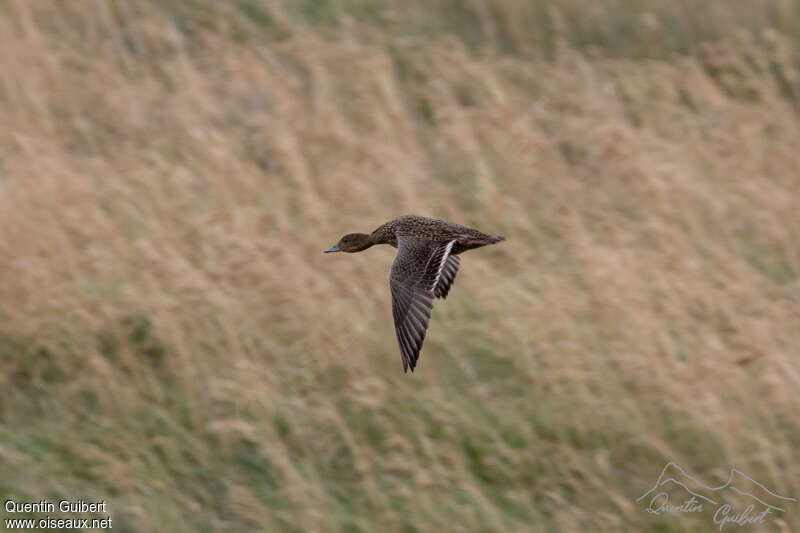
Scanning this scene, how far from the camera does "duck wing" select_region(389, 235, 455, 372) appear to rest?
4.17 m

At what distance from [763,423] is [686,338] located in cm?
55

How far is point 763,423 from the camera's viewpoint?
5.05 metres

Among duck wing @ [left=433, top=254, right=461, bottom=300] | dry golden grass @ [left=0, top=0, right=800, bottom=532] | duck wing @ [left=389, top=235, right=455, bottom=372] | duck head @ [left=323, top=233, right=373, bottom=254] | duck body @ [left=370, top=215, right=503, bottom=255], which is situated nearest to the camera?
duck wing @ [left=389, top=235, right=455, bottom=372]

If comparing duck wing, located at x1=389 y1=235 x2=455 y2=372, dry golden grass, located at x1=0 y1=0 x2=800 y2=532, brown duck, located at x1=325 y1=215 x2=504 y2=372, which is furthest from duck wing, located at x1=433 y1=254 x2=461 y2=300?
duck wing, located at x1=389 y1=235 x2=455 y2=372

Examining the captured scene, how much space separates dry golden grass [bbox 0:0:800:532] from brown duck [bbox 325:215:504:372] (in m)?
0.83

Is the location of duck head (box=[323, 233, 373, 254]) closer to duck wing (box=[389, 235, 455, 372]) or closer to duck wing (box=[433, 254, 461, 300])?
duck wing (box=[389, 235, 455, 372])

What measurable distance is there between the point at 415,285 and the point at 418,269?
2.5 inches

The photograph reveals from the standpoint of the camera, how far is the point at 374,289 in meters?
5.60

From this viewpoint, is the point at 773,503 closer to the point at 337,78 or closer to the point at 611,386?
the point at 611,386

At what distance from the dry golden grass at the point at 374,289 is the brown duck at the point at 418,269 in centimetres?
83

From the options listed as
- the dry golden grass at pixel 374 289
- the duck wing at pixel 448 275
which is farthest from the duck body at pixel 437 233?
the dry golden grass at pixel 374 289

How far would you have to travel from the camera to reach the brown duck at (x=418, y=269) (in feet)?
13.7

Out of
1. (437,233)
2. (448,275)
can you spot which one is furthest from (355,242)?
(448,275)

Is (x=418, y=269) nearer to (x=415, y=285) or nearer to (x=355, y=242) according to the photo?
(x=415, y=285)
